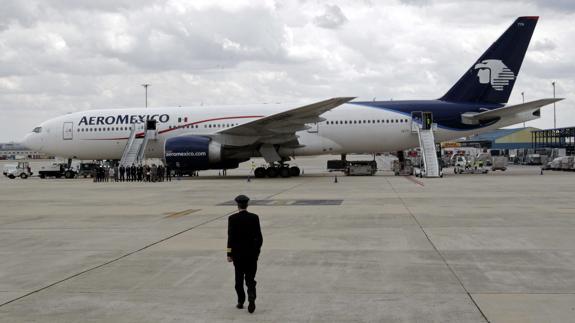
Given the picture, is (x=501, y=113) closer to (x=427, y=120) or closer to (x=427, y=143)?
(x=427, y=120)

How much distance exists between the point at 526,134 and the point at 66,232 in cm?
9817

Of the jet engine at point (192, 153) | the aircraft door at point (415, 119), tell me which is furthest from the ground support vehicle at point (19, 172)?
the aircraft door at point (415, 119)

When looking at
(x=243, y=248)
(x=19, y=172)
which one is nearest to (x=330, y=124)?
(x=19, y=172)

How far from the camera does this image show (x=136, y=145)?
36.6m

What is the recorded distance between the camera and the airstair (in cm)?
3384

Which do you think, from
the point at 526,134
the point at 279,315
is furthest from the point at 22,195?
the point at 526,134

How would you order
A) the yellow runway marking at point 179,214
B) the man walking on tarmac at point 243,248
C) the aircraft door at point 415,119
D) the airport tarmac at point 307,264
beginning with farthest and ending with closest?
the aircraft door at point 415,119
the yellow runway marking at point 179,214
the man walking on tarmac at point 243,248
the airport tarmac at point 307,264

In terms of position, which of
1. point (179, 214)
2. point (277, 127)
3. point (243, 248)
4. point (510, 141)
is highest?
point (510, 141)

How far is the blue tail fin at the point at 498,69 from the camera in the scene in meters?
34.4

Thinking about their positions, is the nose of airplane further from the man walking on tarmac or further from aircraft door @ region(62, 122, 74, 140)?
the man walking on tarmac

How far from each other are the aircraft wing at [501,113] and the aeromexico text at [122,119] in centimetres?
1659

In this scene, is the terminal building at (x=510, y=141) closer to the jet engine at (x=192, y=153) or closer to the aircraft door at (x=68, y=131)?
the jet engine at (x=192, y=153)

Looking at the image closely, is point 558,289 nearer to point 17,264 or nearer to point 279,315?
point 279,315

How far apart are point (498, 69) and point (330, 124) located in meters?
9.48
